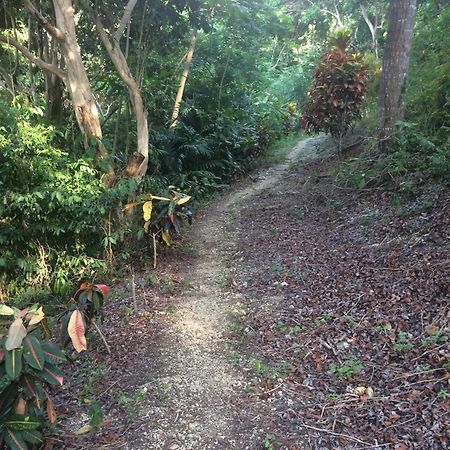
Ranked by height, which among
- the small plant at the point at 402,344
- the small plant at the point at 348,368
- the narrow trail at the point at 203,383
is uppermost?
the small plant at the point at 402,344

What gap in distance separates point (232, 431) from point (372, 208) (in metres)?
4.55

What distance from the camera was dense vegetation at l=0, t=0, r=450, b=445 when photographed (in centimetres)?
618

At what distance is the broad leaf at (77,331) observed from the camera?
326cm

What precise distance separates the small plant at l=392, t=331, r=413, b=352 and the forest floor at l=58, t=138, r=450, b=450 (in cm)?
2

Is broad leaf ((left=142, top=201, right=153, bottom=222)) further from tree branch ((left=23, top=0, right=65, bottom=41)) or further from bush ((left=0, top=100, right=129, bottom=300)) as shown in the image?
tree branch ((left=23, top=0, right=65, bottom=41))

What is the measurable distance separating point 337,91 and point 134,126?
4680 millimetres

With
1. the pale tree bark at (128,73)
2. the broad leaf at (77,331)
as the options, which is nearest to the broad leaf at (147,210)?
the pale tree bark at (128,73)

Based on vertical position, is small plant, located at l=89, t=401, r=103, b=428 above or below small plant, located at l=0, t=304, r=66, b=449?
below

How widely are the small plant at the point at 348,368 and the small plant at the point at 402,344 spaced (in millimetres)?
345

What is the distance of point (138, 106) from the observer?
7.39 metres

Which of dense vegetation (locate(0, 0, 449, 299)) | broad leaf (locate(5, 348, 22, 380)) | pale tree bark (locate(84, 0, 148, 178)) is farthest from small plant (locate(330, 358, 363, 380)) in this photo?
pale tree bark (locate(84, 0, 148, 178))

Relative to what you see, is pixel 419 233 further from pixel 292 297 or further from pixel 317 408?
pixel 317 408

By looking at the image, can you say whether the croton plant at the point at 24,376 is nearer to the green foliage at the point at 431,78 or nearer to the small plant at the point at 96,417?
the small plant at the point at 96,417

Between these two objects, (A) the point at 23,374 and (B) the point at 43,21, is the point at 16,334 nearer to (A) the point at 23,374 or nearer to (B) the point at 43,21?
(A) the point at 23,374
